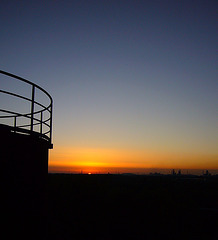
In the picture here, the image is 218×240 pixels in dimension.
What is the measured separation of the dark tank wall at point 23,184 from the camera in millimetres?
5293

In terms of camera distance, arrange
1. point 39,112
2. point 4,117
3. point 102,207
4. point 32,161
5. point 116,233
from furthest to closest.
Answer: point 102,207 → point 116,233 → point 4,117 → point 39,112 → point 32,161

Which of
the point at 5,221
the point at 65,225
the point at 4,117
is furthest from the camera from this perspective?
the point at 65,225

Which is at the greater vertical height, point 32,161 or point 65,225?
point 32,161

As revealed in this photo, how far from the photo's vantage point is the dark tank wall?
5293 mm

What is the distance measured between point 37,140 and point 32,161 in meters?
0.52

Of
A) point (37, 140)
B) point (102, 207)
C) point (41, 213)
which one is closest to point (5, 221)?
point (41, 213)

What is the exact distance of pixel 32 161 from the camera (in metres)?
6.05

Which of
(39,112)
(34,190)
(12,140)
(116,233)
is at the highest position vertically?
(39,112)

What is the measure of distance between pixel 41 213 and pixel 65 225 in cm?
695

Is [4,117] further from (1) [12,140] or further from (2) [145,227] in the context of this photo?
(2) [145,227]

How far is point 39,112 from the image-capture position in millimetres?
7660

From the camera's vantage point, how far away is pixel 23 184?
5.72 meters

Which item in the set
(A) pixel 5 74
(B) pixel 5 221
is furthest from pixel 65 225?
(A) pixel 5 74

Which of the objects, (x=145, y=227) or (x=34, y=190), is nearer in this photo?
(x=34, y=190)
